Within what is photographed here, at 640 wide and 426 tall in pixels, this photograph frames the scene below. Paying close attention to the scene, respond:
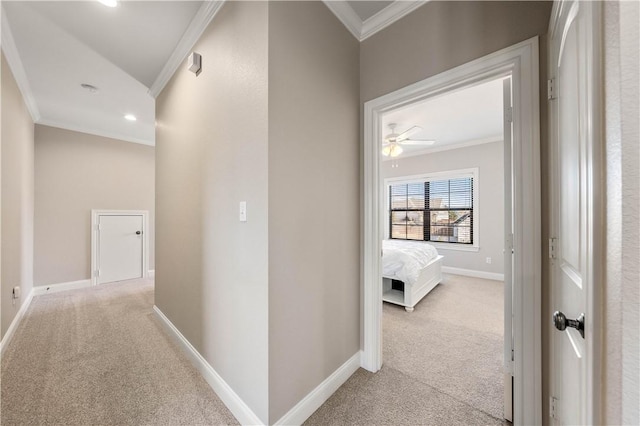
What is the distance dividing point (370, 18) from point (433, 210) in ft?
14.7

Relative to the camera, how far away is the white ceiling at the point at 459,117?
3100 mm

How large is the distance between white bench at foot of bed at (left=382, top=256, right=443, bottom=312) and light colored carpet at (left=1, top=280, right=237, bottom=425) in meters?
2.28

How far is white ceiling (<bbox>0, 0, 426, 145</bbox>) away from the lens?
171 centimetres

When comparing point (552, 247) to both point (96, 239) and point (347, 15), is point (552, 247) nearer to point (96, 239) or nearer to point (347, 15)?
point (347, 15)

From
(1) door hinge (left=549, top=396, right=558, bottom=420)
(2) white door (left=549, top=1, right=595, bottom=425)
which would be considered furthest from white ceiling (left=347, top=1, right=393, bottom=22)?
(1) door hinge (left=549, top=396, right=558, bottom=420)

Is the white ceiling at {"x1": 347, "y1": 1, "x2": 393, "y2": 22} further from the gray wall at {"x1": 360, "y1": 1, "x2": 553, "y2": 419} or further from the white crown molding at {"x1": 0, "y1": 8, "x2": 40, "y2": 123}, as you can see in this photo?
the white crown molding at {"x1": 0, "y1": 8, "x2": 40, "y2": 123}

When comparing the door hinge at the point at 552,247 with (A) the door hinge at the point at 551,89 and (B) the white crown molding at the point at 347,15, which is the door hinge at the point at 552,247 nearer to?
(A) the door hinge at the point at 551,89

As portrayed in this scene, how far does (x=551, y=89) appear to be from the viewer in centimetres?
116

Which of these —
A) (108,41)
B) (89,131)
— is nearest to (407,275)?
(108,41)

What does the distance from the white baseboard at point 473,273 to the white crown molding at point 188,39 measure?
5468 millimetres

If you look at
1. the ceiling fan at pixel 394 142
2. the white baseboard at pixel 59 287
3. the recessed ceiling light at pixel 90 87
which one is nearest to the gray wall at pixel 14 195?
the white baseboard at pixel 59 287

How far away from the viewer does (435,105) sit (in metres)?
3.35

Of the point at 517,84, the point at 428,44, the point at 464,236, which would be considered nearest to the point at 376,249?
the point at 517,84

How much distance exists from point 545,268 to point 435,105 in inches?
111
